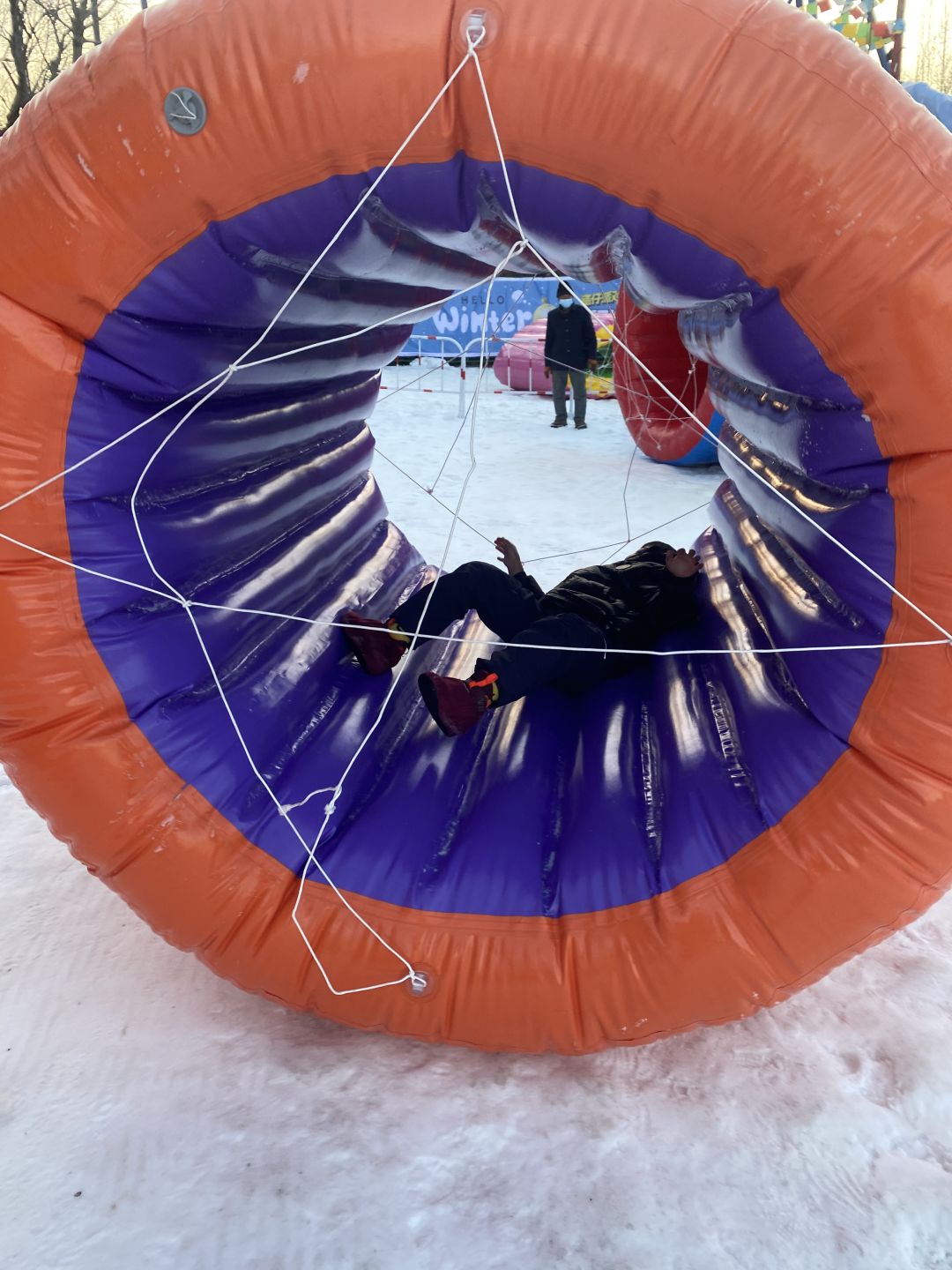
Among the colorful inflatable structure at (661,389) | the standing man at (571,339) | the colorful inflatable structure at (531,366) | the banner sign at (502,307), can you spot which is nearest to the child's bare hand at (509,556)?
the colorful inflatable structure at (661,389)

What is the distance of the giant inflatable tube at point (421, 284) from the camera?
→ 1206mm

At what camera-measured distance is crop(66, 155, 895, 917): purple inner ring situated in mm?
1391

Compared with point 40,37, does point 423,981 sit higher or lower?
lower

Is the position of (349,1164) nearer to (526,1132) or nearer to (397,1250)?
(397,1250)

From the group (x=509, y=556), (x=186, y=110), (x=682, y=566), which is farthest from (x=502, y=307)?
(x=186, y=110)

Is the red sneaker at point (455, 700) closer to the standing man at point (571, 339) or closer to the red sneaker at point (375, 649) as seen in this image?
the red sneaker at point (375, 649)

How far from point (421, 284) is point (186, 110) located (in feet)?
2.71

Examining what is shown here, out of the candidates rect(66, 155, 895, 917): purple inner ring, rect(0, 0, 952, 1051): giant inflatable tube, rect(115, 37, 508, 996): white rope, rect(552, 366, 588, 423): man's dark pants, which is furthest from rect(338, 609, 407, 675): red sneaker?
rect(552, 366, 588, 423): man's dark pants

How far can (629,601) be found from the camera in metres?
2.48

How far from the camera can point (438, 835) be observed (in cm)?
174

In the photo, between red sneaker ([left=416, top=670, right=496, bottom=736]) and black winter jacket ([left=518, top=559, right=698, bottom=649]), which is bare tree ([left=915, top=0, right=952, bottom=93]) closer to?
black winter jacket ([left=518, top=559, right=698, bottom=649])

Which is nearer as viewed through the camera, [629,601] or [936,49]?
[629,601]

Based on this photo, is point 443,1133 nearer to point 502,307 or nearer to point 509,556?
point 509,556

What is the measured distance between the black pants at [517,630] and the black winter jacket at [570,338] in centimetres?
494
